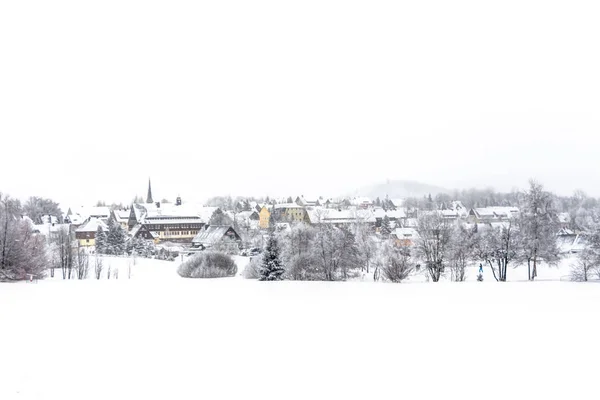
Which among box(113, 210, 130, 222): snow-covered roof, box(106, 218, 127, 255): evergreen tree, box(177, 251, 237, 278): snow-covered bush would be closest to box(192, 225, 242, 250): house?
box(106, 218, 127, 255): evergreen tree

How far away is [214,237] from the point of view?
198 ft

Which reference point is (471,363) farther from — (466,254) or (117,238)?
(117,238)

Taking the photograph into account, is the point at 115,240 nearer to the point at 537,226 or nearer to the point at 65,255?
the point at 65,255

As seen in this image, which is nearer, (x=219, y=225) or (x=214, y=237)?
(x=214, y=237)

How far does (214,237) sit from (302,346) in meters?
51.1

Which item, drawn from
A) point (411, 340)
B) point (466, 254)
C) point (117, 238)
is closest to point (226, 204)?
point (117, 238)

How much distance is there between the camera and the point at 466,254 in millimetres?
35031

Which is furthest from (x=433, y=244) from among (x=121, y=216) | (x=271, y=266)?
(x=121, y=216)

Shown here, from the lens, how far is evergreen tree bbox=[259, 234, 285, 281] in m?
25.5

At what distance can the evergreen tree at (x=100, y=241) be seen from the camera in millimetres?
53969

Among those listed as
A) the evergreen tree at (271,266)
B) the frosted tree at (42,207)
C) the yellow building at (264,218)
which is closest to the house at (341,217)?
the yellow building at (264,218)

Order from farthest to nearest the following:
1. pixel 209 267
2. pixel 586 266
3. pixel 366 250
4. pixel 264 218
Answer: pixel 264 218, pixel 366 250, pixel 209 267, pixel 586 266

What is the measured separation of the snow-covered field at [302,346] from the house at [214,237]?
4159cm

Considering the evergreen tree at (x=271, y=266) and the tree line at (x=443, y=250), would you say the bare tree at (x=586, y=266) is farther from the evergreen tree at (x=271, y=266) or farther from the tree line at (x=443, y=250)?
the evergreen tree at (x=271, y=266)
